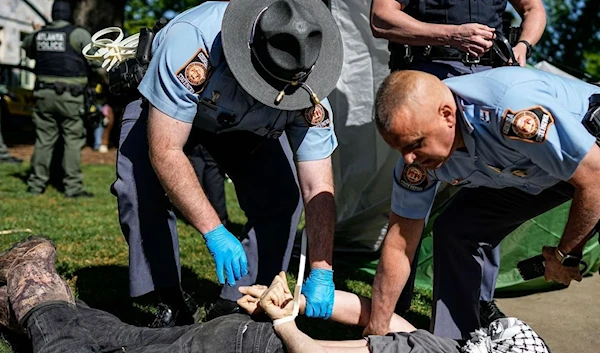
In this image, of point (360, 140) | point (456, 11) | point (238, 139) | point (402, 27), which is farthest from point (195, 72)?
point (360, 140)

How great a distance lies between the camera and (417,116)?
221 cm

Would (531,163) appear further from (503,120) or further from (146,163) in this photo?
(146,163)

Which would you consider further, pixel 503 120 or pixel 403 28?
pixel 403 28

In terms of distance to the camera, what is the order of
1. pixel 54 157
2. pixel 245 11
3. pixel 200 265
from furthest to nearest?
pixel 54 157 → pixel 200 265 → pixel 245 11

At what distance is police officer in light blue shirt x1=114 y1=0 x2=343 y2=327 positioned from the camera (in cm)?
262

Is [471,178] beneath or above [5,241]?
above

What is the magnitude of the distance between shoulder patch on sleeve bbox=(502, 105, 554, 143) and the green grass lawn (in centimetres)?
154

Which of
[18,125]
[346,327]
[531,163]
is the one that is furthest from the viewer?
[18,125]

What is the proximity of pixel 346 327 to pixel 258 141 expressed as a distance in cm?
103

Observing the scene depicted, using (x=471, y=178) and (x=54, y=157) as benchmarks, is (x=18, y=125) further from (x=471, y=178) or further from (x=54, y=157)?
(x=471, y=178)

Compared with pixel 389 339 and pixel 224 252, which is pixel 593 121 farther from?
pixel 224 252

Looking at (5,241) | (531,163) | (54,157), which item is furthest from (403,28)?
(54,157)

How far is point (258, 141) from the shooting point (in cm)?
322

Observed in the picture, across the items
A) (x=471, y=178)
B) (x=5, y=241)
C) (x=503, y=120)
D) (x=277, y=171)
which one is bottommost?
(x=5, y=241)
